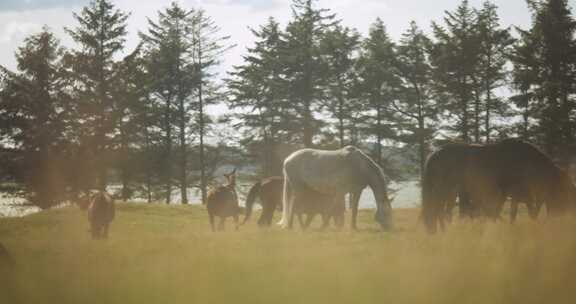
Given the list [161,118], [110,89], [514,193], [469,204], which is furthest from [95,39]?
[514,193]

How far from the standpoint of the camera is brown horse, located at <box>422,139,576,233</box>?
10.9 meters

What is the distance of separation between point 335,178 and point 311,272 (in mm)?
8000

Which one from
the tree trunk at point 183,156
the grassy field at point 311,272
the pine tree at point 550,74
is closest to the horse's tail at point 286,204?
the grassy field at point 311,272

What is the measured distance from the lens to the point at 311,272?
628 centimetres

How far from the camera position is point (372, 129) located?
38.6 m

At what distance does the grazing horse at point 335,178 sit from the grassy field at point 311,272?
4335 millimetres

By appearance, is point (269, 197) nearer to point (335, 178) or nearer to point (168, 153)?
point (335, 178)

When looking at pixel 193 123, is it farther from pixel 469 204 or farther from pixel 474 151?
pixel 474 151

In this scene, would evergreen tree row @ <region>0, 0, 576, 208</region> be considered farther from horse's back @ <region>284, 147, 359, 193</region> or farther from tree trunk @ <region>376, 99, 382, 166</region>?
horse's back @ <region>284, 147, 359, 193</region>

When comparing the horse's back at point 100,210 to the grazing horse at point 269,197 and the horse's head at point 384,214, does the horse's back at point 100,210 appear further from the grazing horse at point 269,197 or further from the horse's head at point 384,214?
the horse's head at point 384,214

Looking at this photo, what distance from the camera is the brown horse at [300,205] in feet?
50.3

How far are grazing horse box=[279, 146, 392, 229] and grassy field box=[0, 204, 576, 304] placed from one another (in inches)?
171

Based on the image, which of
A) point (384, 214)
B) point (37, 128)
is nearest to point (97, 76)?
point (37, 128)

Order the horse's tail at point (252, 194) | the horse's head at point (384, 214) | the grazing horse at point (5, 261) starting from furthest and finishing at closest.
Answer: the horse's tail at point (252, 194), the horse's head at point (384, 214), the grazing horse at point (5, 261)
